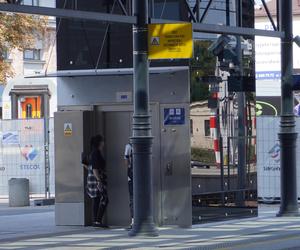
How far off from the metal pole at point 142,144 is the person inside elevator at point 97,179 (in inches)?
60.1

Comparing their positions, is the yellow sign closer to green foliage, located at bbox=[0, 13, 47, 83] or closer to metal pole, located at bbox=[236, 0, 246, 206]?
metal pole, located at bbox=[236, 0, 246, 206]

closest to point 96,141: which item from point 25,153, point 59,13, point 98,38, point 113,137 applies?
point 113,137

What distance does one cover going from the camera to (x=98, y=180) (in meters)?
16.6

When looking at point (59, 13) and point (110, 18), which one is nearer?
point (59, 13)

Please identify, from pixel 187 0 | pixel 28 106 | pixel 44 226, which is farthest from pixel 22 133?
pixel 28 106

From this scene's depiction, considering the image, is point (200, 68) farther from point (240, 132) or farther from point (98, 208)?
point (98, 208)

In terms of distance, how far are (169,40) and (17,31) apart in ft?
59.3

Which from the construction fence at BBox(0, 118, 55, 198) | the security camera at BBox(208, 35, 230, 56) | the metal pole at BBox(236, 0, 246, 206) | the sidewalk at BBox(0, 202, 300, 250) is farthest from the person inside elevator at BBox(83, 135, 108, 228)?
the construction fence at BBox(0, 118, 55, 198)

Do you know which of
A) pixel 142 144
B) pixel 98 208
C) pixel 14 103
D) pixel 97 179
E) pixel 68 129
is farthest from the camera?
pixel 14 103

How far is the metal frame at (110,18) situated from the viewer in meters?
13.6

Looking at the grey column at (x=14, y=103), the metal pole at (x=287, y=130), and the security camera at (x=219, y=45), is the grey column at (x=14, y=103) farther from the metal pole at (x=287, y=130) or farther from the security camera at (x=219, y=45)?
the security camera at (x=219, y=45)

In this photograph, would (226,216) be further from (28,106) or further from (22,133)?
(28,106)

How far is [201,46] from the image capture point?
1702 cm

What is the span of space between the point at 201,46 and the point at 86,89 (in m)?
2.41
